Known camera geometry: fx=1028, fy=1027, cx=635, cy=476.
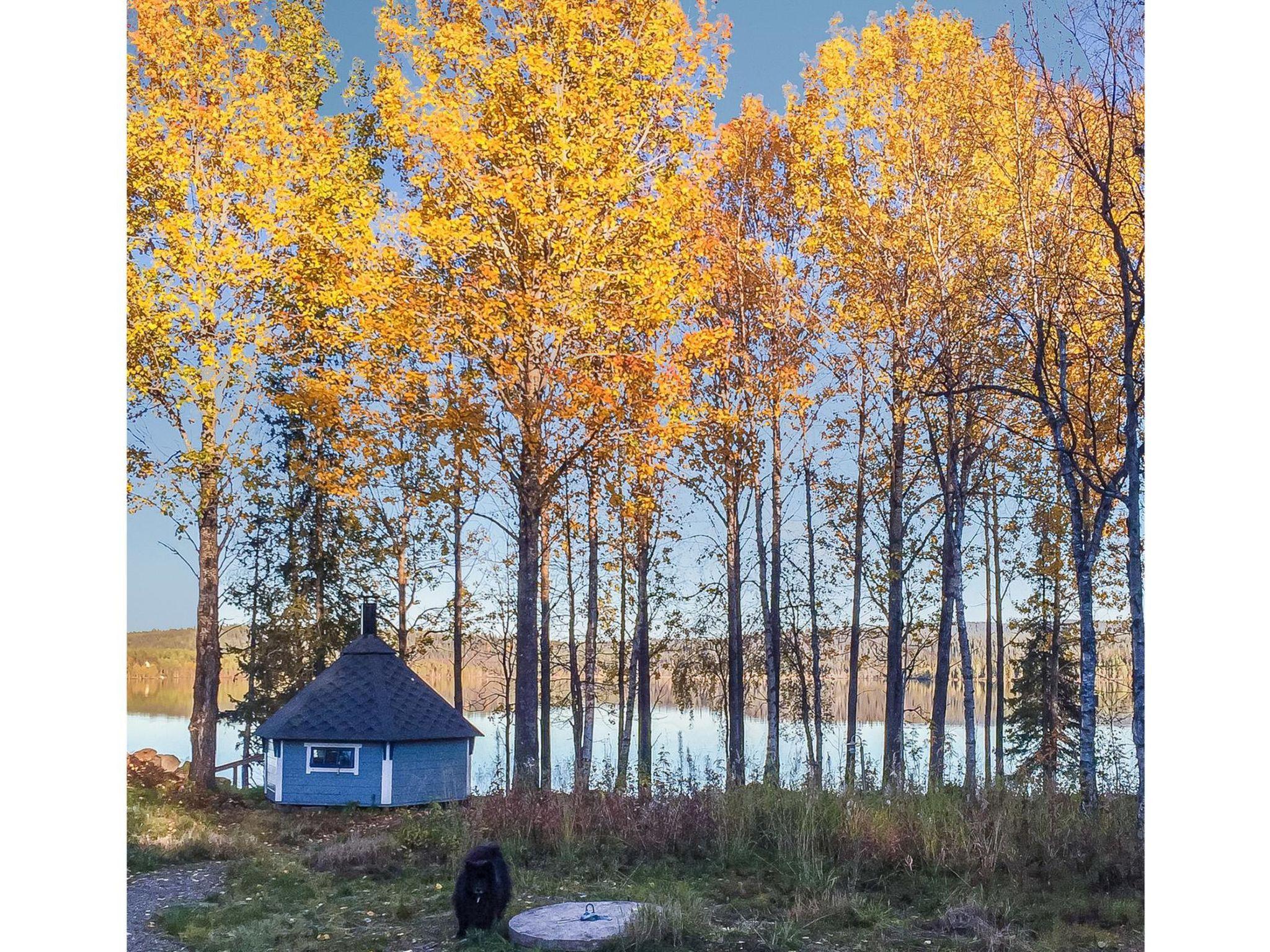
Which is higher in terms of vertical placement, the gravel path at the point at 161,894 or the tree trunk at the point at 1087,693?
the tree trunk at the point at 1087,693

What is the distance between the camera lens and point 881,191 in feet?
30.3

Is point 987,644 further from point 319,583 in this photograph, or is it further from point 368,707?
point 319,583

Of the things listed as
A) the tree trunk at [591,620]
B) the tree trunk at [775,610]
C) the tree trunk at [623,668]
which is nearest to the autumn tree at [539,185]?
the tree trunk at [591,620]

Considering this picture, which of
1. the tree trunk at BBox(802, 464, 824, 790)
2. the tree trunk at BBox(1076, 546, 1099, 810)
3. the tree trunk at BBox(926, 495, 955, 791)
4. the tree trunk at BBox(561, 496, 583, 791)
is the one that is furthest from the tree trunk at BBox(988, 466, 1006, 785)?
the tree trunk at BBox(561, 496, 583, 791)

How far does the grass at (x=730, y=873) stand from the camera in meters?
4.65

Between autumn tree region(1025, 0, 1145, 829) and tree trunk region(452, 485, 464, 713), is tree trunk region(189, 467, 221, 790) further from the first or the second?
autumn tree region(1025, 0, 1145, 829)

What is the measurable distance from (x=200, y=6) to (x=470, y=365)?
4.32 meters

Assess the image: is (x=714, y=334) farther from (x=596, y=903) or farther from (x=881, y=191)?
(x=596, y=903)

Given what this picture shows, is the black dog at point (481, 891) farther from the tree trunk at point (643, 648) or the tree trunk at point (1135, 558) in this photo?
the tree trunk at point (643, 648)

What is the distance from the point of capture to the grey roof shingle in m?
9.02

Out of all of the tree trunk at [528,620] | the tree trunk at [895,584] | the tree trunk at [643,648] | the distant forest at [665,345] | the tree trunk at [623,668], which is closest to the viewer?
the distant forest at [665,345]

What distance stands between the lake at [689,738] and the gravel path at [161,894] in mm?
2007

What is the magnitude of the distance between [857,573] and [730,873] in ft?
18.4

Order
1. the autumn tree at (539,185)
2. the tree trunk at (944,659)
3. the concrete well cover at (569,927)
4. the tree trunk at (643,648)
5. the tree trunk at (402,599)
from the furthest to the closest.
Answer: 1. the tree trunk at (402,599)
2. the tree trunk at (643,648)
3. the tree trunk at (944,659)
4. the autumn tree at (539,185)
5. the concrete well cover at (569,927)
